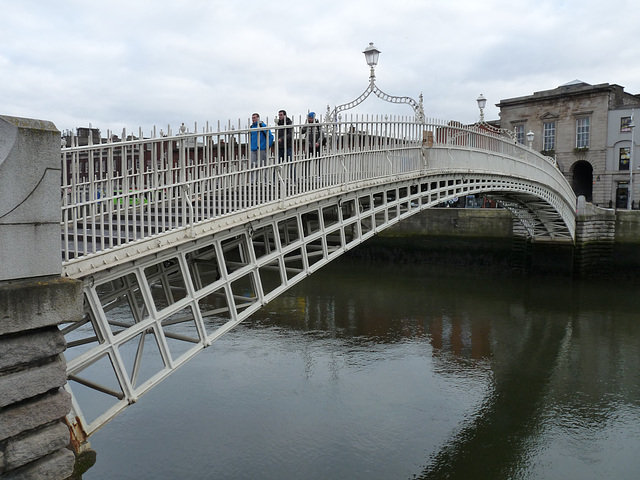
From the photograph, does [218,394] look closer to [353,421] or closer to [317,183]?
[353,421]

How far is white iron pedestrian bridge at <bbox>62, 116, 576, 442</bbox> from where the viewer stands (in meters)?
5.14

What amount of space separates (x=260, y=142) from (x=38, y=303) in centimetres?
380

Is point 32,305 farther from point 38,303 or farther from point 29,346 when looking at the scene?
point 29,346

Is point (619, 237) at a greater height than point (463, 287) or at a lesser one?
greater

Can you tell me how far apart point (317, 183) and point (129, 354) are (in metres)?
5.76

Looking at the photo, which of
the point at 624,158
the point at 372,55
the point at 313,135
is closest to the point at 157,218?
the point at 313,135

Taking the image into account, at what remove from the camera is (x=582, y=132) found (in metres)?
36.0

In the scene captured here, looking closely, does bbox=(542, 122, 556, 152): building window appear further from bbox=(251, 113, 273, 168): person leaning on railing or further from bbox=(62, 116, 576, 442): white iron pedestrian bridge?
bbox=(251, 113, 273, 168): person leaning on railing

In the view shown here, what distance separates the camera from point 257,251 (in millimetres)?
12023

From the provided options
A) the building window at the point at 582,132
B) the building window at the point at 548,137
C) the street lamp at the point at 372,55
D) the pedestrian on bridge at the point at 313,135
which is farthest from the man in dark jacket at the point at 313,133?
Answer: the building window at the point at 548,137

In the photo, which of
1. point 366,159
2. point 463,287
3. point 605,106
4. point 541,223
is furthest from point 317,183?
point 605,106

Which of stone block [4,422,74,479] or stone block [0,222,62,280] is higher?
stone block [0,222,62,280]

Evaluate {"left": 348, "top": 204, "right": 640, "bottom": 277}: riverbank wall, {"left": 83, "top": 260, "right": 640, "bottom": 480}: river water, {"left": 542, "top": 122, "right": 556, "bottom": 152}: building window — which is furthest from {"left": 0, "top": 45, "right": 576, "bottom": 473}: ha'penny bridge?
{"left": 542, "top": 122, "right": 556, "bottom": 152}: building window

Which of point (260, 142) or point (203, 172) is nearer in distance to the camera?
point (203, 172)
